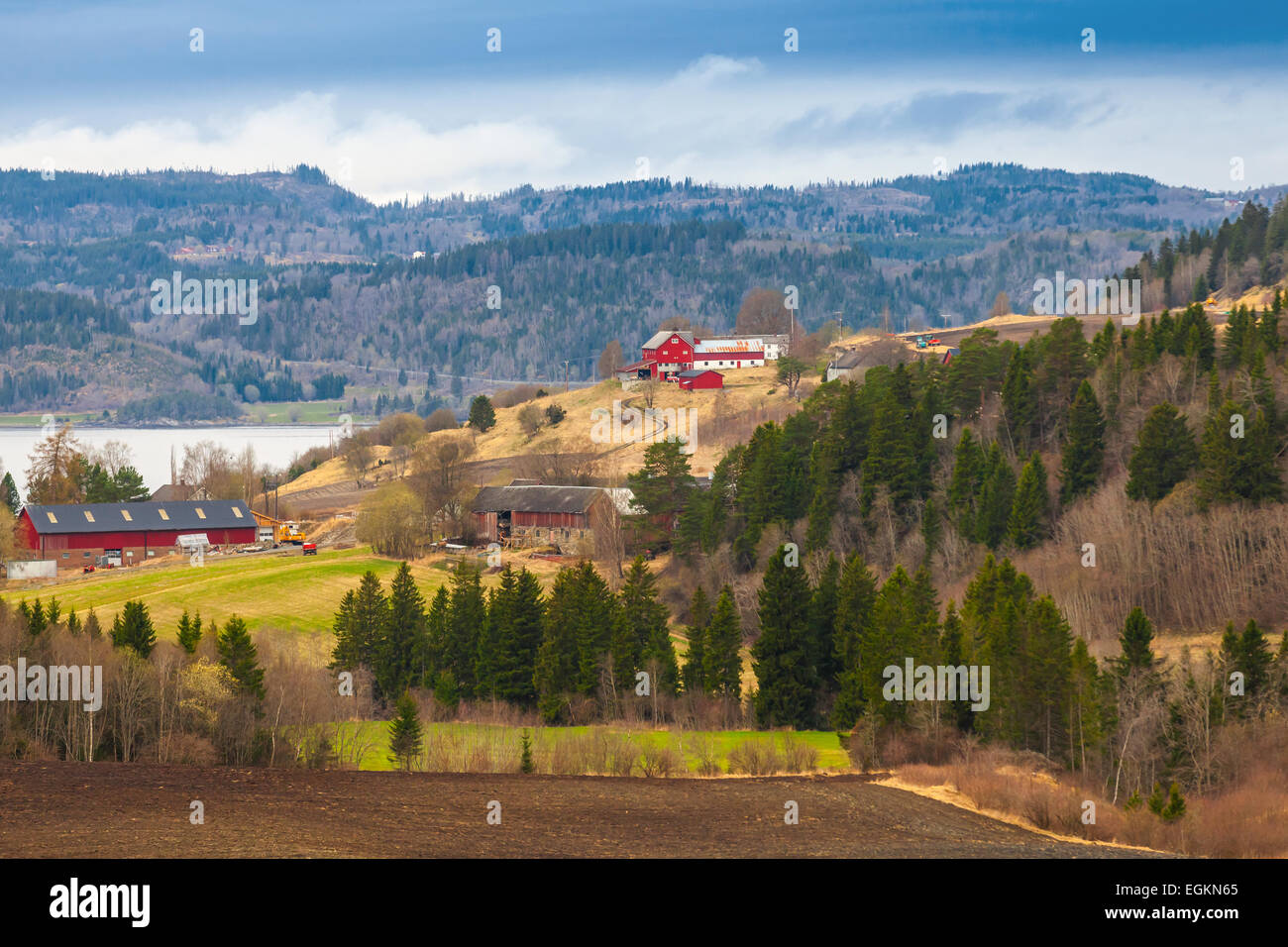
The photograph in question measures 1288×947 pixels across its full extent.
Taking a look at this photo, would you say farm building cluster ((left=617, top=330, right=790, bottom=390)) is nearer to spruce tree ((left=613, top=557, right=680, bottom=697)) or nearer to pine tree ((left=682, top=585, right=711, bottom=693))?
pine tree ((left=682, top=585, right=711, bottom=693))

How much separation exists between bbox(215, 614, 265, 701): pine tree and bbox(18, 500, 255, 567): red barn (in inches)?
1966

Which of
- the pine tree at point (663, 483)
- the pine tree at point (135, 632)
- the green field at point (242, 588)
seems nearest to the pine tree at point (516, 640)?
the pine tree at point (135, 632)

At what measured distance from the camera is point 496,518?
3654 inches

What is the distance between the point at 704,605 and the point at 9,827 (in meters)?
41.0

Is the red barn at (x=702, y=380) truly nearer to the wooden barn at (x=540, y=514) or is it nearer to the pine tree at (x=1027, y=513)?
the wooden barn at (x=540, y=514)

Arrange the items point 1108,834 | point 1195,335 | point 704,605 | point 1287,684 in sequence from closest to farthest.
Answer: point 1108,834 < point 1287,684 < point 704,605 < point 1195,335

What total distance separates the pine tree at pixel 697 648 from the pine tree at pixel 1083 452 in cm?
2007

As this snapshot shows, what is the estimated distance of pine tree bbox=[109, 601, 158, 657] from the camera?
4791cm

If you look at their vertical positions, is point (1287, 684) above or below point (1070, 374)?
below

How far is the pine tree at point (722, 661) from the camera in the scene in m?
55.7

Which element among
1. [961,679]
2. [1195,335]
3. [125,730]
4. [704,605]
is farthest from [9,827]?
[1195,335]

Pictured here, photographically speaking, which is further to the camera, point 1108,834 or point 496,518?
point 496,518

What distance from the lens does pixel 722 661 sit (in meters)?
55.9

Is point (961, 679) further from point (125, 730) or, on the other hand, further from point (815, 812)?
point (125, 730)
